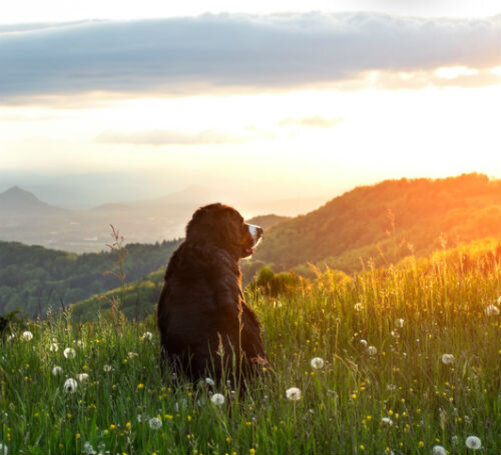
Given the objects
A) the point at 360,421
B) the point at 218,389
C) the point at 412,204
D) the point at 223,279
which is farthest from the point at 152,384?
the point at 412,204

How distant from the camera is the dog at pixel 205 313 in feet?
18.4

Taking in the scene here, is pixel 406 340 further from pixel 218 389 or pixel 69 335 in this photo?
pixel 69 335

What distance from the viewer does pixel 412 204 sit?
372ft

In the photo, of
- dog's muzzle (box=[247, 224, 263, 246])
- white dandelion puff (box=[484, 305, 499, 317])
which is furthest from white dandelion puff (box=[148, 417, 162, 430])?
white dandelion puff (box=[484, 305, 499, 317])

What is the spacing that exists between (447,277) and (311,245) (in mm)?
113986

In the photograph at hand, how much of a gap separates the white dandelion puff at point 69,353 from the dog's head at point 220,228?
5.64 feet

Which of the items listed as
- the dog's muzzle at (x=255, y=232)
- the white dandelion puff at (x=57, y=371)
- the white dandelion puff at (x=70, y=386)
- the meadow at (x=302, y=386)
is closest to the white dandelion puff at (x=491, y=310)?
the meadow at (x=302, y=386)

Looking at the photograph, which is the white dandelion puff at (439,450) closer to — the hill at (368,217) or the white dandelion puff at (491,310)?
the white dandelion puff at (491,310)

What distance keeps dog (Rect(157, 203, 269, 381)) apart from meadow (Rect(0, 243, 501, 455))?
0.68 feet

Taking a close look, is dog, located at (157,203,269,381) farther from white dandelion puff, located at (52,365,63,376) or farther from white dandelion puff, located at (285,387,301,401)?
white dandelion puff, located at (52,365,63,376)

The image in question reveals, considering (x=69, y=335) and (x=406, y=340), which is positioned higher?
(x=69, y=335)

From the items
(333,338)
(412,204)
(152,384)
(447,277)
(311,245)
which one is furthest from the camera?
(311,245)

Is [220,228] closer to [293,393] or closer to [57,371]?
[57,371]

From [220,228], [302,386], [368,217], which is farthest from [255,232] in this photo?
[368,217]
